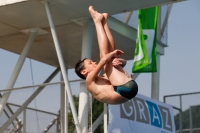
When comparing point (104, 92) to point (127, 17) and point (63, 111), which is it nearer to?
point (63, 111)

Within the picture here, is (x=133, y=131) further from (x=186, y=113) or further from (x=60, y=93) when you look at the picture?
(x=186, y=113)

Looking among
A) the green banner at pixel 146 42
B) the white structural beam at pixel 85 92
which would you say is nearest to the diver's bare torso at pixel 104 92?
the white structural beam at pixel 85 92

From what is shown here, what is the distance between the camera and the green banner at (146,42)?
66.2ft

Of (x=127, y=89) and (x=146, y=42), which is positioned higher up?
(x=146, y=42)

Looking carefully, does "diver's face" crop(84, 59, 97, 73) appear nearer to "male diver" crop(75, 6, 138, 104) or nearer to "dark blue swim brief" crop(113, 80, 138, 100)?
"male diver" crop(75, 6, 138, 104)

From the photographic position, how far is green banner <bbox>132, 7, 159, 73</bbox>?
20.2 metres

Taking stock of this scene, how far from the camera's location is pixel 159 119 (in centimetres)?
2008

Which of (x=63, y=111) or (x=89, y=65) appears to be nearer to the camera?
(x=89, y=65)

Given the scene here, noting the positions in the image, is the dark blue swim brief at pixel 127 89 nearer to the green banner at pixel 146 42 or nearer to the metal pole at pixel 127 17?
the green banner at pixel 146 42

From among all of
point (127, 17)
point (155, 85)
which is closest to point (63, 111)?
point (127, 17)

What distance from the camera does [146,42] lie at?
20625 millimetres

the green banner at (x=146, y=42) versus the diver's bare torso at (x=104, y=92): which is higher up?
the green banner at (x=146, y=42)

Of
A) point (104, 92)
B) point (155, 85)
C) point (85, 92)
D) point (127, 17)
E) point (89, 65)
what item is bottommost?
point (104, 92)

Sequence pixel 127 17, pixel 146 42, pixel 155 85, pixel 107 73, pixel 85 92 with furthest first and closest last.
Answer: pixel 155 85, pixel 127 17, pixel 146 42, pixel 85 92, pixel 107 73
